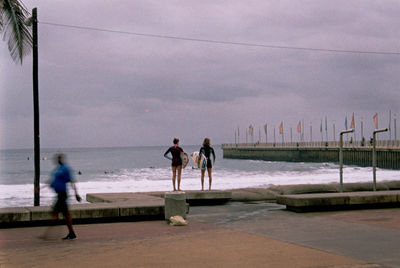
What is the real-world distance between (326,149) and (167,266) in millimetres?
95087

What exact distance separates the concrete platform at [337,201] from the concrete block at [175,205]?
128 inches

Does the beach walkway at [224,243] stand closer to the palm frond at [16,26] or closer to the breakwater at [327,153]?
the palm frond at [16,26]

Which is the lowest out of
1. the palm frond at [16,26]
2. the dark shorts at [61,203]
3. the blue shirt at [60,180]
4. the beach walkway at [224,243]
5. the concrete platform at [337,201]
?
the beach walkway at [224,243]

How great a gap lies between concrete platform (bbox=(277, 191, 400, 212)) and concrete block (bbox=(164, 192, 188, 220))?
3247 mm

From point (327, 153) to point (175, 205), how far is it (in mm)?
90659

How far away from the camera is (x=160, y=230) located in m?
10.3

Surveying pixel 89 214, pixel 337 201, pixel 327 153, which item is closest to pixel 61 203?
pixel 89 214

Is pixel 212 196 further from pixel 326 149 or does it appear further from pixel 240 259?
pixel 326 149

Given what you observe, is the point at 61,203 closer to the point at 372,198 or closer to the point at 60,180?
the point at 60,180

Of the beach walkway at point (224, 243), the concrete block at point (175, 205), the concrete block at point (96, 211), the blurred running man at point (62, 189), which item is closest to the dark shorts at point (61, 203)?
the blurred running man at point (62, 189)

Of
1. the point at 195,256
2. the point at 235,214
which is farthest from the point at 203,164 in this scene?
the point at 195,256

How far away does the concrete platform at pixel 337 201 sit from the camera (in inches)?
512

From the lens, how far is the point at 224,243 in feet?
28.5

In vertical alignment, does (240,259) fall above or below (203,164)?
below
